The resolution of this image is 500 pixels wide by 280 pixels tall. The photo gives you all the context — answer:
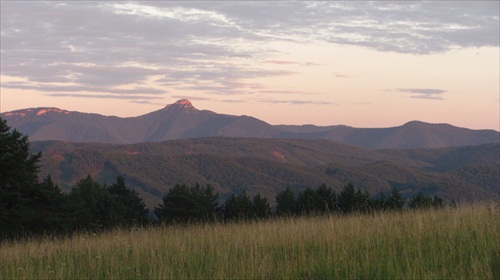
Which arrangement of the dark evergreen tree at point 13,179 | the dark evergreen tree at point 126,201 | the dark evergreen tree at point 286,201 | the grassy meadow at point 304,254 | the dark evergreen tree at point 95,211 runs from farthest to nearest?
the dark evergreen tree at point 126,201
the dark evergreen tree at point 286,201
the dark evergreen tree at point 95,211
the dark evergreen tree at point 13,179
the grassy meadow at point 304,254

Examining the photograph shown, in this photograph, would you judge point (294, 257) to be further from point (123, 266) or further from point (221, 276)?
point (123, 266)

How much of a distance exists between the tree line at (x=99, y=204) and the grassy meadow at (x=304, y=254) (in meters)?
3.02

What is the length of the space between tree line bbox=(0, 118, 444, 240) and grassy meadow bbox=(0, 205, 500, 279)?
302 centimetres

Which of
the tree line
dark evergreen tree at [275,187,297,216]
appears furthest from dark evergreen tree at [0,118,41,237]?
dark evergreen tree at [275,187,297,216]

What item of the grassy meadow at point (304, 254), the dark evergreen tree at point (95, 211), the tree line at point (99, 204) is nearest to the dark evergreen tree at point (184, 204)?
the tree line at point (99, 204)

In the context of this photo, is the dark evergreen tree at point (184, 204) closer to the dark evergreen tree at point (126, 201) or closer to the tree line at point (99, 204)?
the tree line at point (99, 204)

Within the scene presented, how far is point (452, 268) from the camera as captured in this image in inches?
250

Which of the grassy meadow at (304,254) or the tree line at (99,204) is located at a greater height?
the grassy meadow at (304,254)

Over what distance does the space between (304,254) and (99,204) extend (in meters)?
38.7

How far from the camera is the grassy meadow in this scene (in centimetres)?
655

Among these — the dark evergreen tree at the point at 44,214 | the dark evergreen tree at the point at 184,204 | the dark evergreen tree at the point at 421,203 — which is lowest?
the dark evergreen tree at the point at 184,204

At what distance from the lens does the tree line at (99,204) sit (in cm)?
2172

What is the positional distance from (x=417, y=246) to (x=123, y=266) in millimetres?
3924

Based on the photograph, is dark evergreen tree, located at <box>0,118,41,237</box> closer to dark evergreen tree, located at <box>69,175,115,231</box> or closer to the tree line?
the tree line
